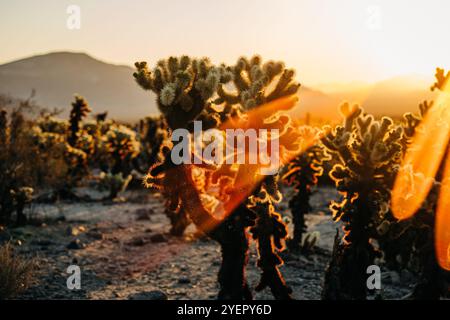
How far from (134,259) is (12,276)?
218cm

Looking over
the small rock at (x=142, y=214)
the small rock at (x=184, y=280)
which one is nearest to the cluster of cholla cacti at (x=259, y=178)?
the small rock at (x=184, y=280)

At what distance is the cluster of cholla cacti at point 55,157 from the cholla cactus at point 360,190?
19.8ft

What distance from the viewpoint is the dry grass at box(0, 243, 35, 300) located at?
5.16 metres

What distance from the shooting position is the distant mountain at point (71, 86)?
151 metres

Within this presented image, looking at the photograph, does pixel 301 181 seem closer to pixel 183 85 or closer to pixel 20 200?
pixel 183 85

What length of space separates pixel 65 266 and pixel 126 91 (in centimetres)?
18631

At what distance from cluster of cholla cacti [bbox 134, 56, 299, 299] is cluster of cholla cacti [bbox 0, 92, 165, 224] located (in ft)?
16.7

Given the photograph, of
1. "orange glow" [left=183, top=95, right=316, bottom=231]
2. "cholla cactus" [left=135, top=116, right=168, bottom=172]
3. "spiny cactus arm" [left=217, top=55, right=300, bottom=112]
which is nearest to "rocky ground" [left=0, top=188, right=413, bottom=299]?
"orange glow" [left=183, top=95, right=316, bottom=231]

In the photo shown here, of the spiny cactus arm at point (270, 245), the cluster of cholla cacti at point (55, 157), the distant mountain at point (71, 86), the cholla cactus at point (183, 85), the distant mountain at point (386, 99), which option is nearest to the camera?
the cholla cactus at point (183, 85)

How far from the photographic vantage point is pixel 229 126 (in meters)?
4.33

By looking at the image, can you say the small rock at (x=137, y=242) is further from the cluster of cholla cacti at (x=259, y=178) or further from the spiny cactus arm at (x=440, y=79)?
the spiny cactus arm at (x=440, y=79)

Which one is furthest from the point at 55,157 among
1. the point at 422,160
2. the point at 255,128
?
the point at 422,160

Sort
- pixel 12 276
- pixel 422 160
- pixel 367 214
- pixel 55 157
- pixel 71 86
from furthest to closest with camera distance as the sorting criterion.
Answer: pixel 71 86 → pixel 55 157 → pixel 422 160 → pixel 12 276 → pixel 367 214
